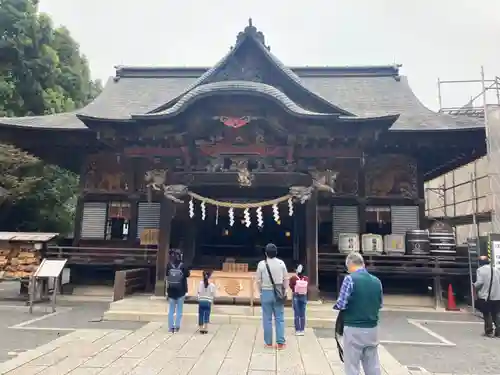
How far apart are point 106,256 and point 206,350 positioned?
706 centimetres

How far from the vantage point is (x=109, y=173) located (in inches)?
537

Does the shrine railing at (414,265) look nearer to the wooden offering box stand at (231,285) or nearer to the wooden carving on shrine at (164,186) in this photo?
the wooden offering box stand at (231,285)

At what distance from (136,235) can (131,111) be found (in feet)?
14.4

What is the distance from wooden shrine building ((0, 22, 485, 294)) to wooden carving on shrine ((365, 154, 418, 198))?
0.03m

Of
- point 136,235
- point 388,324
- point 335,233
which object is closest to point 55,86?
point 136,235

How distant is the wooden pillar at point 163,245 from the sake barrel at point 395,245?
637 centimetres

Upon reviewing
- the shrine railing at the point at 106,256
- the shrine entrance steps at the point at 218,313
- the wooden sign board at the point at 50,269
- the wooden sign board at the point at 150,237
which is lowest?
the shrine entrance steps at the point at 218,313

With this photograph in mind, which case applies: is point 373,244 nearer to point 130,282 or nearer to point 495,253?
point 495,253

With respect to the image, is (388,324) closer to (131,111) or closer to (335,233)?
(335,233)

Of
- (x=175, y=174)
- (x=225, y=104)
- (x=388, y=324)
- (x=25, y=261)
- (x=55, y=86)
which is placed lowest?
(x=388, y=324)

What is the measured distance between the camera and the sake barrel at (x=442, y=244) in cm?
1162

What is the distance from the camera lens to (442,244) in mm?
11688

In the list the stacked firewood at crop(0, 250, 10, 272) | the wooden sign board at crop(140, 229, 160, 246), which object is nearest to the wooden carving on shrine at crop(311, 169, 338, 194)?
the wooden sign board at crop(140, 229, 160, 246)

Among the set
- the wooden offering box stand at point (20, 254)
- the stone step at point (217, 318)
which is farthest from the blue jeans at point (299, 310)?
the wooden offering box stand at point (20, 254)
